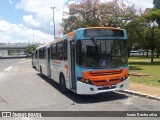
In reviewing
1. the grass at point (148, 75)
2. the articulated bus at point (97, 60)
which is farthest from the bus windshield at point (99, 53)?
the grass at point (148, 75)

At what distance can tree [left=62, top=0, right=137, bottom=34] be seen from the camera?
31547mm

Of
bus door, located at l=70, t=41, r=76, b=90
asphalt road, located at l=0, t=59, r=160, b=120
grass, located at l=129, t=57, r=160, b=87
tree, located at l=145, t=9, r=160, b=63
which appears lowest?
asphalt road, located at l=0, t=59, r=160, b=120

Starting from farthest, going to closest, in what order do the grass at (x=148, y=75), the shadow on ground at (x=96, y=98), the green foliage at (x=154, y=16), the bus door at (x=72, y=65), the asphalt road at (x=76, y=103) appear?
1. the green foliage at (x=154, y=16)
2. the grass at (x=148, y=75)
3. the bus door at (x=72, y=65)
4. the shadow on ground at (x=96, y=98)
5. the asphalt road at (x=76, y=103)

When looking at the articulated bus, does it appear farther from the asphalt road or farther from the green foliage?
the green foliage

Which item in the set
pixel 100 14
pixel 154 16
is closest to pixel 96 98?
pixel 100 14

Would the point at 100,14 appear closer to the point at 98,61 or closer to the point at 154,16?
the point at 154,16

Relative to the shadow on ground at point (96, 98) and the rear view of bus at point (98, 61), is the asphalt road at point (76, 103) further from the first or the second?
the rear view of bus at point (98, 61)

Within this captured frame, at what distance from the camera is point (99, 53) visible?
12516 millimetres

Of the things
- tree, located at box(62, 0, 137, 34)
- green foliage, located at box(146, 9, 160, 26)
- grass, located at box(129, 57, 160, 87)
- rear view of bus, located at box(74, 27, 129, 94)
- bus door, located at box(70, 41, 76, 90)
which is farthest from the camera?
green foliage, located at box(146, 9, 160, 26)

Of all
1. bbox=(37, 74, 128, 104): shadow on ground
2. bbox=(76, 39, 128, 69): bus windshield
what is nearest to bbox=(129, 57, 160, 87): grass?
bbox=(37, 74, 128, 104): shadow on ground

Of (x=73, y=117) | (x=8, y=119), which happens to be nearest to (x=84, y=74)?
(x=73, y=117)

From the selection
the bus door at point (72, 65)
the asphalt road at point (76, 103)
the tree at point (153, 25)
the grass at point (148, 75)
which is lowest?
the asphalt road at point (76, 103)

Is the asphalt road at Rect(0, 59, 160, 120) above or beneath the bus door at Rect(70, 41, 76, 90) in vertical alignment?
beneath

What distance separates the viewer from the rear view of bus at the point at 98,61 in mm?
12297
